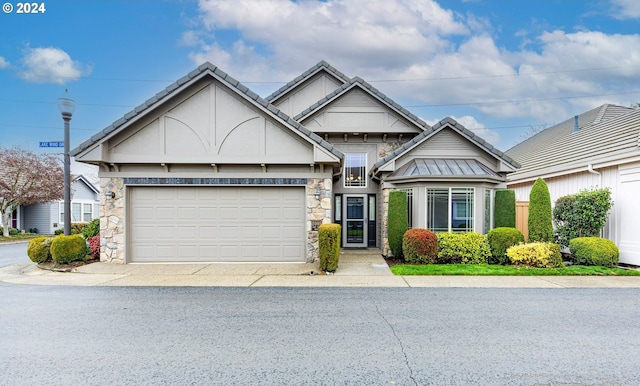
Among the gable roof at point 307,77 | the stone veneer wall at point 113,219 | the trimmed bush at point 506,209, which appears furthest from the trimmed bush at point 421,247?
the gable roof at point 307,77

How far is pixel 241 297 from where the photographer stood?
22.5 ft

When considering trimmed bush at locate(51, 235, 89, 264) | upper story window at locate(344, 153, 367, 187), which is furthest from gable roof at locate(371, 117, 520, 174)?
trimmed bush at locate(51, 235, 89, 264)

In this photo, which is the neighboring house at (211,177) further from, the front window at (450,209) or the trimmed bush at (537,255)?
the trimmed bush at (537,255)

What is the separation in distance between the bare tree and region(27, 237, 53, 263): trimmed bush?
53.1 ft

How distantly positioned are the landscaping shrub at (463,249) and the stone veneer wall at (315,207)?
3607mm

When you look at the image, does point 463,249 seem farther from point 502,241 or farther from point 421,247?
point 421,247

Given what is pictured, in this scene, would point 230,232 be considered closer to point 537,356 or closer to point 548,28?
point 537,356

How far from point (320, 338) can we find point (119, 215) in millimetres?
8465

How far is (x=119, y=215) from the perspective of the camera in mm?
10500

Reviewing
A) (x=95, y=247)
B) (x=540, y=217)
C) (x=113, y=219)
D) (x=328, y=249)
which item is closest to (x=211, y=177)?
(x=113, y=219)

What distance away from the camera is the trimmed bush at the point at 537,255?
31.8 feet

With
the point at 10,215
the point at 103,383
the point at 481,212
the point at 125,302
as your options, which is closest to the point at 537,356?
the point at 103,383

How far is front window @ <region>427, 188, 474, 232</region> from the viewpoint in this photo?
11508 millimetres

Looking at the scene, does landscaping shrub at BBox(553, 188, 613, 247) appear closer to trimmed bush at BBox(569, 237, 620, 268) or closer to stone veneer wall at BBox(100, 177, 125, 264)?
trimmed bush at BBox(569, 237, 620, 268)
